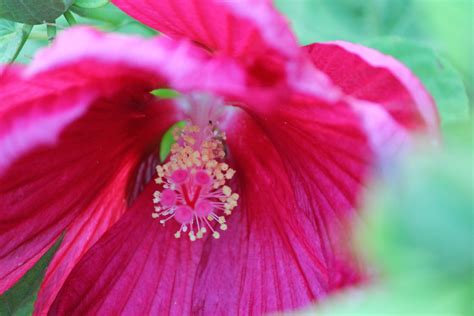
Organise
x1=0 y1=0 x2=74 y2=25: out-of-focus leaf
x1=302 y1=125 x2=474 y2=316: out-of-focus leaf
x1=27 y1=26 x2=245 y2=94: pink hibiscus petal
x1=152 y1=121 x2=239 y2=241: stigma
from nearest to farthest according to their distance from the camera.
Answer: x1=302 y1=125 x2=474 y2=316: out-of-focus leaf
x1=27 y1=26 x2=245 y2=94: pink hibiscus petal
x1=0 y1=0 x2=74 y2=25: out-of-focus leaf
x1=152 y1=121 x2=239 y2=241: stigma

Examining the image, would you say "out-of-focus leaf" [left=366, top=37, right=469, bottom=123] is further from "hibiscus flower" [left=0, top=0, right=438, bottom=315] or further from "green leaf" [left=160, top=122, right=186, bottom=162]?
"green leaf" [left=160, top=122, right=186, bottom=162]

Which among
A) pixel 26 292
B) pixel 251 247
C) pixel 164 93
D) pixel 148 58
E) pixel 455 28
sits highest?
pixel 455 28

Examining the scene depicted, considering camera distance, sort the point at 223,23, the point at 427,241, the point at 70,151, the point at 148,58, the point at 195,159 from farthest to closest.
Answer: the point at 195,159, the point at 70,151, the point at 223,23, the point at 148,58, the point at 427,241

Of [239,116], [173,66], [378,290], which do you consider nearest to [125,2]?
[173,66]

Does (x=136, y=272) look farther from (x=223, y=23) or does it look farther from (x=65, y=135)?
(x=223, y=23)

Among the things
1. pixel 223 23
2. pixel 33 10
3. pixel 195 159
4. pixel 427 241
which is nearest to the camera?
pixel 427 241

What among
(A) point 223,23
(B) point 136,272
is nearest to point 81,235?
(B) point 136,272

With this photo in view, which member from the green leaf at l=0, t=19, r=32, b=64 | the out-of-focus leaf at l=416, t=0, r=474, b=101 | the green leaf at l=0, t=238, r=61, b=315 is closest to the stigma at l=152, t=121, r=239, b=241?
the green leaf at l=0, t=238, r=61, b=315
